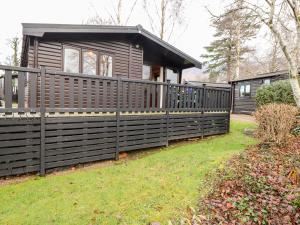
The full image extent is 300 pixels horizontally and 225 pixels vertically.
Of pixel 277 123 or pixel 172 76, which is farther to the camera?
pixel 172 76

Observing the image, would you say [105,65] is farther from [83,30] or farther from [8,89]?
[8,89]

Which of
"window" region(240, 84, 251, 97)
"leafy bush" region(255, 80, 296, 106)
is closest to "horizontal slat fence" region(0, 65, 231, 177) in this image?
"leafy bush" region(255, 80, 296, 106)

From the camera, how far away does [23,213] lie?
3105 mm

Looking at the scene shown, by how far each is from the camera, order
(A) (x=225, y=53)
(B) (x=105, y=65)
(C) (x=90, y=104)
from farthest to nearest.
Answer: (A) (x=225, y=53)
(B) (x=105, y=65)
(C) (x=90, y=104)

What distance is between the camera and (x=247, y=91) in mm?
19516

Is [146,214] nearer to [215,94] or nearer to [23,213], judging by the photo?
[23,213]

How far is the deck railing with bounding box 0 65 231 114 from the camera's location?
4.25 metres

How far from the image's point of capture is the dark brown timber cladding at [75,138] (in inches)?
163

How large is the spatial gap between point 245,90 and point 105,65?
1411cm

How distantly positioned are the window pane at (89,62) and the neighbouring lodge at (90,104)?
38 millimetres

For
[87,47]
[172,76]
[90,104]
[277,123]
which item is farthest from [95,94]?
[172,76]

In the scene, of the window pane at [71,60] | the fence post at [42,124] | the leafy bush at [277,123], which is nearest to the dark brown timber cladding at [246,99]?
the leafy bush at [277,123]

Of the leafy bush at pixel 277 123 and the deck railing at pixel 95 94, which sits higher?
the deck railing at pixel 95 94

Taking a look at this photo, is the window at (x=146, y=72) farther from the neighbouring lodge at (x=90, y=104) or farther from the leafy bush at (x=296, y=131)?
the leafy bush at (x=296, y=131)
